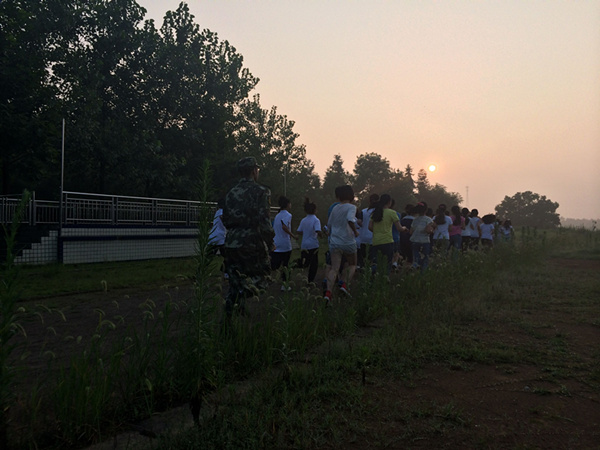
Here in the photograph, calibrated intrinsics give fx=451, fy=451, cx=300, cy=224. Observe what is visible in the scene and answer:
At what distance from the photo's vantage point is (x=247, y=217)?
16.8ft

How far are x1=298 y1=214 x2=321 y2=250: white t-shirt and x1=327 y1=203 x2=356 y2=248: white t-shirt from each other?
4.59 ft

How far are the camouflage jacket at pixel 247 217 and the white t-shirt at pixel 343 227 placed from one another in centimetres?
236

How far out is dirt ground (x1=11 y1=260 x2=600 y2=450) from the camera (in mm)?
2834

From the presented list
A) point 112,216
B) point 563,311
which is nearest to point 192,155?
point 112,216

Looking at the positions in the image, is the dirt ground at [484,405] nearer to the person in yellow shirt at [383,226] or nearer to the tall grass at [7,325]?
the tall grass at [7,325]

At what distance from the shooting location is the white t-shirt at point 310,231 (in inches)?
348

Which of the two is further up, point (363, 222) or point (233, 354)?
point (363, 222)

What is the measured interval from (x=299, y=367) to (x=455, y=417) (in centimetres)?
132

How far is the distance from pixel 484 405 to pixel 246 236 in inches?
113

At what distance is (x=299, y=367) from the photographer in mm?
3881

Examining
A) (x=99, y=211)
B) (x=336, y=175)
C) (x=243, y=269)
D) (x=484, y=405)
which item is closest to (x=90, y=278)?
(x=99, y=211)

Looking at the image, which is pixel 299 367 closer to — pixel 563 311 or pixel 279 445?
pixel 279 445

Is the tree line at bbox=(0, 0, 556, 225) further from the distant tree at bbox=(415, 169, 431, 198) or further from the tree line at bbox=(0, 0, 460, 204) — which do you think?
the distant tree at bbox=(415, 169, 431, 198)

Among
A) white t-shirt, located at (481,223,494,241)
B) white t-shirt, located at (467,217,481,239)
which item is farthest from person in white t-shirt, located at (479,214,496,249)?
white t-shirt, located at (467,217,481,239)
